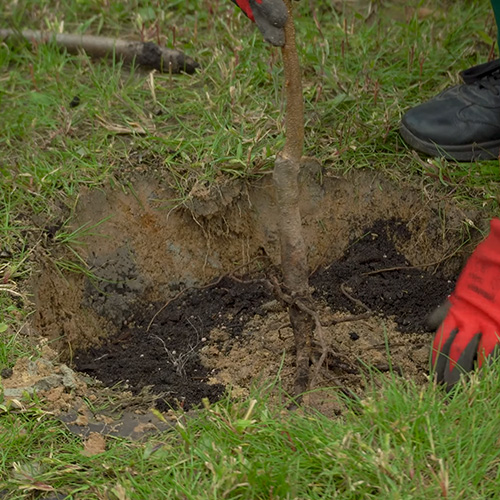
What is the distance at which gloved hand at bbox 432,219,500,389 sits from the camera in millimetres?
2207

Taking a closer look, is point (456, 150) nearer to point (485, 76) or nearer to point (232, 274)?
point (485, 76)

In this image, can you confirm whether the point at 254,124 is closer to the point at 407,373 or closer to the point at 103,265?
the point at 103,265

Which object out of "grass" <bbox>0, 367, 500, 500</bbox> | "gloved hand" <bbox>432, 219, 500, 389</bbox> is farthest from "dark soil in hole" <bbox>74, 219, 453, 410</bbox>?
"grass" <bbox>0, 367, 500, 500</bbox>

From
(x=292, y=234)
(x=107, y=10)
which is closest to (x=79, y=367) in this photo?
(x=292, y=234)

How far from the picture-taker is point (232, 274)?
2.87 meters

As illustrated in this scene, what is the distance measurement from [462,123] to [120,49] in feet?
4.64

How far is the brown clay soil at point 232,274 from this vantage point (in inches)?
100

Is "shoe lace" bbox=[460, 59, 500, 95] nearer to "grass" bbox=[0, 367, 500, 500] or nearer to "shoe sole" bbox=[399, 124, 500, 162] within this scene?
"shoe sole" bbox=[399, 124, 500, 162]

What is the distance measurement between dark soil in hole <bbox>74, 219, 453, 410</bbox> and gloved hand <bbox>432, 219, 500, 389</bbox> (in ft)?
0.85

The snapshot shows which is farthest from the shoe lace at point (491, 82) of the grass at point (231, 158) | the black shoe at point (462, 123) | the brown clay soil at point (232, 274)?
the brown clay soil at point (232, 274)

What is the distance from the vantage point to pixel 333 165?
111 inches

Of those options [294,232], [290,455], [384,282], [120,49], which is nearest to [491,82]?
[384,282]

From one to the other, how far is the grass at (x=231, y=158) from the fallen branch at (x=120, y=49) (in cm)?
5

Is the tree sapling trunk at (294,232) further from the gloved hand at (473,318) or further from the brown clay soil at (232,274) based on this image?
the gloved hand at (473,318)
